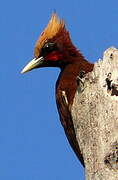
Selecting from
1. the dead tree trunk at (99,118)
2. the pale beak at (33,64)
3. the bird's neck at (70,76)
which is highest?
the pale beak at (33,64)

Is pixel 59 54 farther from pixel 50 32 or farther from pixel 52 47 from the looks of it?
pixel 50 32

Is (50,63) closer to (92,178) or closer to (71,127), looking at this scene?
(71,127)

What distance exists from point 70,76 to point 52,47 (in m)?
0.87

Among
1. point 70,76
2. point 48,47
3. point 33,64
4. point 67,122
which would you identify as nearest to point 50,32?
point 48,47

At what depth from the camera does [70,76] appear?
6176 mm

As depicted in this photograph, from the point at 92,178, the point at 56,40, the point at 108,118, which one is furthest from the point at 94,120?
the point at 56,40

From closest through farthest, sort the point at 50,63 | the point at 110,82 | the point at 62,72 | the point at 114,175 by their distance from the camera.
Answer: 1. the point at 114,175
2. the point at 110,82
3. the point at 62,72
4. the point at 50,63

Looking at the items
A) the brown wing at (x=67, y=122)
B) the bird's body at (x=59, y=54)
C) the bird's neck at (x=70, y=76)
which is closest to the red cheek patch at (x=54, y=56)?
the bird's body at (x=59, y=54)

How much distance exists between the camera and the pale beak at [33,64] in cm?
691

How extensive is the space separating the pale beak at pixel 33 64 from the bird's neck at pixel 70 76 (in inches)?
18.7

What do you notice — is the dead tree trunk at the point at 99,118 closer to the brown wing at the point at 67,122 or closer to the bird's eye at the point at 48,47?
the brown wing at the point at 67,122

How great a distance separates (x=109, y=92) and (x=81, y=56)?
→ 2.27 meters

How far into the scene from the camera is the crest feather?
22.7 ft

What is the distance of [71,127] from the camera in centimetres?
575
